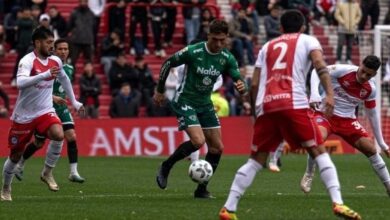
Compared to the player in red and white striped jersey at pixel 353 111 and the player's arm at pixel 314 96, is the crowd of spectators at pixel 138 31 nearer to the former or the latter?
the player in red and white striped jersey at pixel 353 111

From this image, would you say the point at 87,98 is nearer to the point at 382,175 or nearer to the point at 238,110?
the point at 238,110

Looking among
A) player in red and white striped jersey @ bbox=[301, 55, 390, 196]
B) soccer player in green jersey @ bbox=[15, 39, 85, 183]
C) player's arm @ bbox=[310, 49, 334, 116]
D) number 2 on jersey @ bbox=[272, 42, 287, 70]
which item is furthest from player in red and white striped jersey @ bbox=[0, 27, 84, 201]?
player's arm @ bbox=[310, 49, 334, 116]

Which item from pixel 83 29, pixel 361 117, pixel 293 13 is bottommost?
pixel 361 117

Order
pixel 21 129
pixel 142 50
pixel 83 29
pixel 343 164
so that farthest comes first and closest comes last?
1. pixel 142 50
2. pixel 83 29
3. pixel 343 164
4. pixel 21 129

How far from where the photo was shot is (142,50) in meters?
37.6

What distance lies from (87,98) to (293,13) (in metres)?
20.6

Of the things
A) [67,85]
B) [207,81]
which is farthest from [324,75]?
[67,85]

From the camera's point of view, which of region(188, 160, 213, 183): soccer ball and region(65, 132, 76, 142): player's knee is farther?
region(65, 132, 76, 142): player's knee

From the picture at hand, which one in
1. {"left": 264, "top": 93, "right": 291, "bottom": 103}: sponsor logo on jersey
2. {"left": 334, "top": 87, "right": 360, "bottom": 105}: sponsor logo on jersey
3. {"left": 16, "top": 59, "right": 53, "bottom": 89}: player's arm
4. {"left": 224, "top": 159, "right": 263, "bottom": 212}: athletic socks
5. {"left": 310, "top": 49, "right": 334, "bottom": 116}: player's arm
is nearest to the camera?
{"left": 310, "top": 49, "right": 334, "bottom": 116}: player's arm

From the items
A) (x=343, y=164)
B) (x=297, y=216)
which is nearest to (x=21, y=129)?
(x=297, y=216)

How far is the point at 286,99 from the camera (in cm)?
1396

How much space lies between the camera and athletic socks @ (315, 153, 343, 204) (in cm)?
1376

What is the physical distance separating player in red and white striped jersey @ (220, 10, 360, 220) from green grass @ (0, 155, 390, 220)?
943 millimetres

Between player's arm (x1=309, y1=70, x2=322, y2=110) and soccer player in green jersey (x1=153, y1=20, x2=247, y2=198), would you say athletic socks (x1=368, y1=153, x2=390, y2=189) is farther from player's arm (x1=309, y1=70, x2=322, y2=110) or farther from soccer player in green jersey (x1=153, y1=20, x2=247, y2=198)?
soccer player in green jersey (x1=153, y1=20, x2=247, y2=198)
